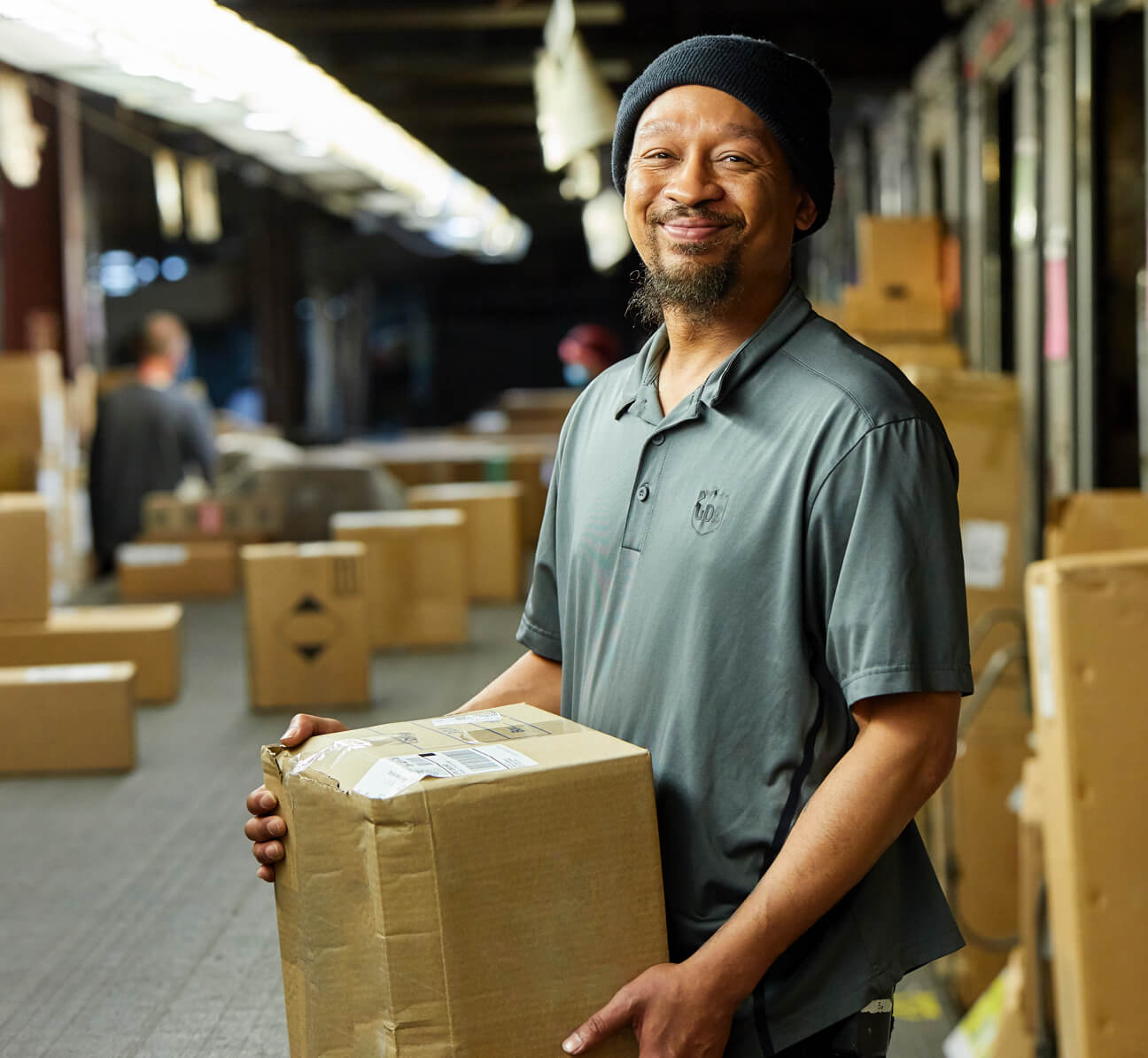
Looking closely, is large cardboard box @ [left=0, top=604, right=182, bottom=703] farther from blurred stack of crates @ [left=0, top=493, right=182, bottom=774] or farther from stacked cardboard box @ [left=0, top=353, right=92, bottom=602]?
stacked cardboard box @ [left=0, top=353, right=92, bottom=602]

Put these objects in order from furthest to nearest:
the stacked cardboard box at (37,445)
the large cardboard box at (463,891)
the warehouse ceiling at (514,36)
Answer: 1. the stacked cardboard box at (37,445)
2. the warehouse ceiling at (514,36)
3. the large cardboard box at (463,891)

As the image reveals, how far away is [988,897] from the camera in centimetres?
434

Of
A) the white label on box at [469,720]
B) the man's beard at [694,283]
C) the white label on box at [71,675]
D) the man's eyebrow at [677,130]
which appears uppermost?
the man's eyebrow at [677,130]

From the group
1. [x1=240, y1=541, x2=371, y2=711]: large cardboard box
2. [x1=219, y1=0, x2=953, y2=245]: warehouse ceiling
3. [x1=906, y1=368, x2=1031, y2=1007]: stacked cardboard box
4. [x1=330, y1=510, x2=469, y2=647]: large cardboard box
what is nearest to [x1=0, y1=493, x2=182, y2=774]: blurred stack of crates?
[x1=240, y1=541, x2=371, y2=711]: large cardboard box

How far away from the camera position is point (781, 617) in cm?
136

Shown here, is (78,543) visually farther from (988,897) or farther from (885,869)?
(885,869)

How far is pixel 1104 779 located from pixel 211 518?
5.74 meters

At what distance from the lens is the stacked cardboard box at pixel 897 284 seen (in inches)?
225

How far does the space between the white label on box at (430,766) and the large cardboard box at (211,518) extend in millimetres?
6452

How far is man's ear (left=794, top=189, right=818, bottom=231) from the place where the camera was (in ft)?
4.98

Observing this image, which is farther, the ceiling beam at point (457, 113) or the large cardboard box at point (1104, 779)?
the ceiling beam at point (457, 113)

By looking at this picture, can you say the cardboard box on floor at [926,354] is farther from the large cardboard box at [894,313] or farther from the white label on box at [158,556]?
the white label on box at [158,556]

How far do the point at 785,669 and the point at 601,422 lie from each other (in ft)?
1.30

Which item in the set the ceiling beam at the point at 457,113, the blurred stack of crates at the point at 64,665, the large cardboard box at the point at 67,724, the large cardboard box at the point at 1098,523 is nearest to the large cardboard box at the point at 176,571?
the blurred stack of crates at the point at 64,665
